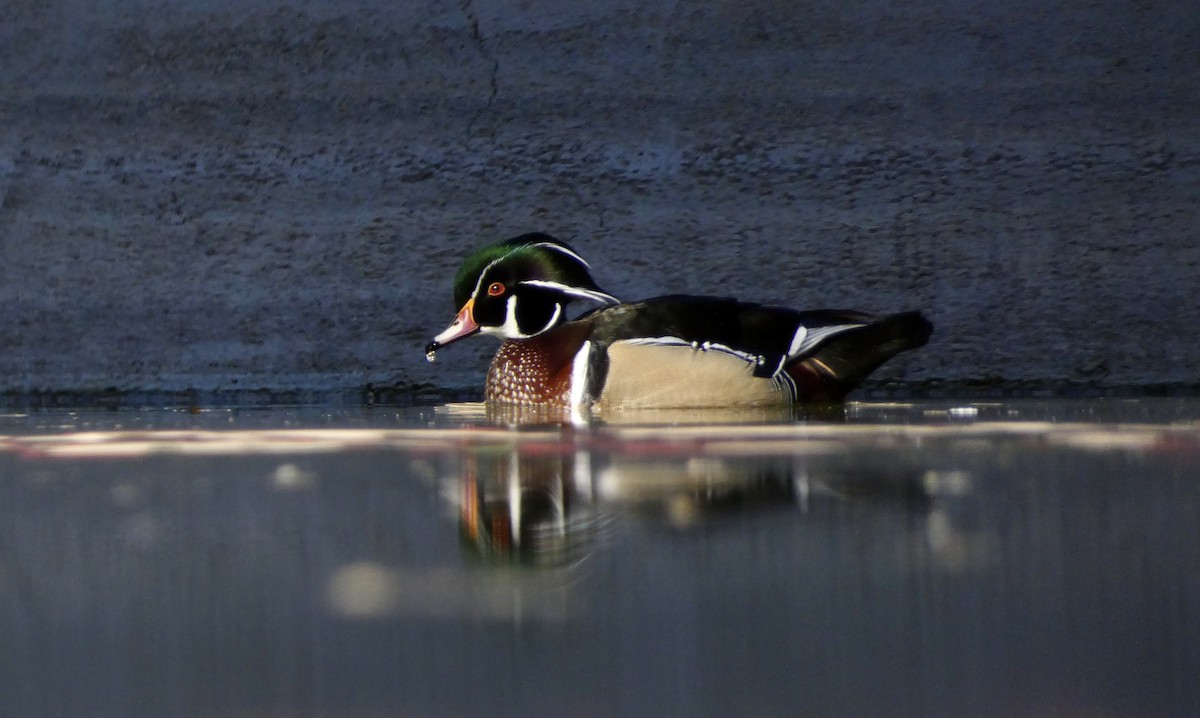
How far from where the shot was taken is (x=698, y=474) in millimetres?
2068

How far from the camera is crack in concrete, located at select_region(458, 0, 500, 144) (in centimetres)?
581

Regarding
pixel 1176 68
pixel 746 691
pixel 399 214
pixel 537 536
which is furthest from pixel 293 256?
pixel 746 691

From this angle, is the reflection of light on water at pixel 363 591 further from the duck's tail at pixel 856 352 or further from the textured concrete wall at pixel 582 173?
the textured concrete wall at pixel 582 173

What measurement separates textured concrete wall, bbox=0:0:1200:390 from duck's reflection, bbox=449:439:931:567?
2.82 meters

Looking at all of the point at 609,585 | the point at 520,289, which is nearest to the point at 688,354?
the point at 520,289

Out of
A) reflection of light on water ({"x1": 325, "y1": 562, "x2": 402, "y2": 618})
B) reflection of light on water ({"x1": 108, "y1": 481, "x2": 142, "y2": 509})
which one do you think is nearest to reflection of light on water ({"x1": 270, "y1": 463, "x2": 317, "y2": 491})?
reflection of light on water ({"x1": 108, "y1": 481, "x2": 142, "y2": 509})

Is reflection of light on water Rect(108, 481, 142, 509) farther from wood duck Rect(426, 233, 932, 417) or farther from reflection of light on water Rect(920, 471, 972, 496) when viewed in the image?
wood duck Rect(426, 233, 932, 417)

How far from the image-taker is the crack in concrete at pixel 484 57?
5812 mm

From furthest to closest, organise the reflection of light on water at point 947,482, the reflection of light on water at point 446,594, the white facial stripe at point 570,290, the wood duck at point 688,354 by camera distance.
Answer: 1. the white facial stripe at point 570,290
2. the wood duck at point 688,354
3. the reflection of light on water at point 947,482
4. the reflection of light on water at point 446,594

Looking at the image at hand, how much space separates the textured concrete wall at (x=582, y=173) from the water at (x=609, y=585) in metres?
2.94

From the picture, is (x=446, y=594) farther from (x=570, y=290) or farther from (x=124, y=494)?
(x=570, y=290)

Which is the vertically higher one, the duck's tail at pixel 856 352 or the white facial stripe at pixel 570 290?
the white facial stripe at pixel 570 290

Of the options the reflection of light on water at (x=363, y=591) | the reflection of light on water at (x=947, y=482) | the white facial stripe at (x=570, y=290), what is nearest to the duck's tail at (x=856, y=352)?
the white facial stripe at (x=570, y=290)

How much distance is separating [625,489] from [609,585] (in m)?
0.67
